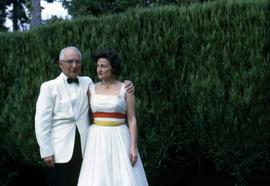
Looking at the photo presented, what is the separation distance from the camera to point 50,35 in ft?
25.0

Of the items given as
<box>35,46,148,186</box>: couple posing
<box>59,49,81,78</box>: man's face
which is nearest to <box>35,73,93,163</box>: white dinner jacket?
<box>35,46,148,186</box>: couple posing

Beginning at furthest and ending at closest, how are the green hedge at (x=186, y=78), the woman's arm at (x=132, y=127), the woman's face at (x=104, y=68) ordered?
the green hedge at (x=186, y=78), the woman's arm at (x=132, y=127), the woman's face at (x=104, y=68)

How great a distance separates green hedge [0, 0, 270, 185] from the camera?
20.0 ft

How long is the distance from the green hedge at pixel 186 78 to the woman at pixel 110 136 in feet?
4.31

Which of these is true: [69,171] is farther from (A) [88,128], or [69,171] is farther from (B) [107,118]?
(B) [107,118]

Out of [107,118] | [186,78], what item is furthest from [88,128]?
[186,78]

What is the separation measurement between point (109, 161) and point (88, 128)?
0.39 m

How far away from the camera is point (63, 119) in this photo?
16.9 feet

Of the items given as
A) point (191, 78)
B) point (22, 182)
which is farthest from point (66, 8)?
point (191, 78)

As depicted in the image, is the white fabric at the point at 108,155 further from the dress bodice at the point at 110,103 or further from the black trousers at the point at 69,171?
the black trousers at the point at 69,171

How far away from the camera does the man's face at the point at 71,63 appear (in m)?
5.06

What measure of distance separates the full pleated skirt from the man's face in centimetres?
57

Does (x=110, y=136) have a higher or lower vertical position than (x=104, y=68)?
lower

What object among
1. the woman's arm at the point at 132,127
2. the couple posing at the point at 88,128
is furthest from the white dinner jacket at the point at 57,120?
the woman's arm at the point at 132,127
